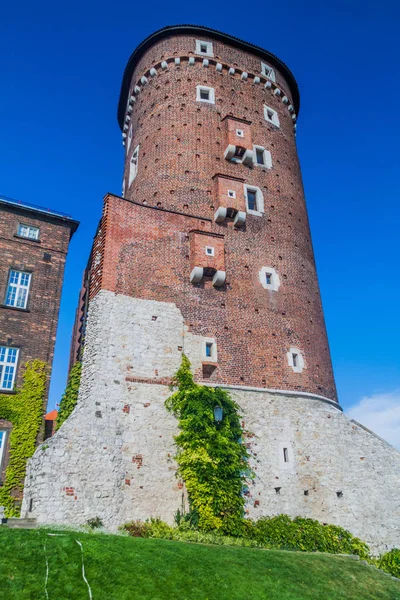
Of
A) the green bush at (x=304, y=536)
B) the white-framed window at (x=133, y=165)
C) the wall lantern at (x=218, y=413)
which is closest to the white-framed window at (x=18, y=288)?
the white-framed window at (x=133, y=165)

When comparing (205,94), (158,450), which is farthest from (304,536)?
(205,94)

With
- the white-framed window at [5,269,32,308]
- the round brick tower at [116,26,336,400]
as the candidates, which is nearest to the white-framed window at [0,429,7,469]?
the white-framed window at [5,269,32,308]

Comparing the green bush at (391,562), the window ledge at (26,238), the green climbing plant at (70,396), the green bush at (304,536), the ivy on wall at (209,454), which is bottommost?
the green bush at (391,562)

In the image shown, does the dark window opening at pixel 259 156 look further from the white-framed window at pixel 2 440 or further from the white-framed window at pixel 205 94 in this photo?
the white-framed window at pixel 2 440

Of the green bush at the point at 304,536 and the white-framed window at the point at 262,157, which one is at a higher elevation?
the white-framed window at the point at 262,157

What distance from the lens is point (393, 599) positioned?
1324 centimetres

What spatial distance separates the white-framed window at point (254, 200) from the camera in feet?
84.5

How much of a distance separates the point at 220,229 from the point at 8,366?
11.5 m

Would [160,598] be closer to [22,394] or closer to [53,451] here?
[53,451]

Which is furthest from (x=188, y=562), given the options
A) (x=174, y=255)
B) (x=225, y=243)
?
(x=225, y=243)

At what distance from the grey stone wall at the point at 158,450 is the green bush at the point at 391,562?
0.43 m

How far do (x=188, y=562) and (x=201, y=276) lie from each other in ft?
41.2

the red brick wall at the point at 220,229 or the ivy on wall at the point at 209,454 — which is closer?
Answer: the ivy on wall at the point at 209,454

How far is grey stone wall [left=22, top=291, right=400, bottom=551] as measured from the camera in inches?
634
